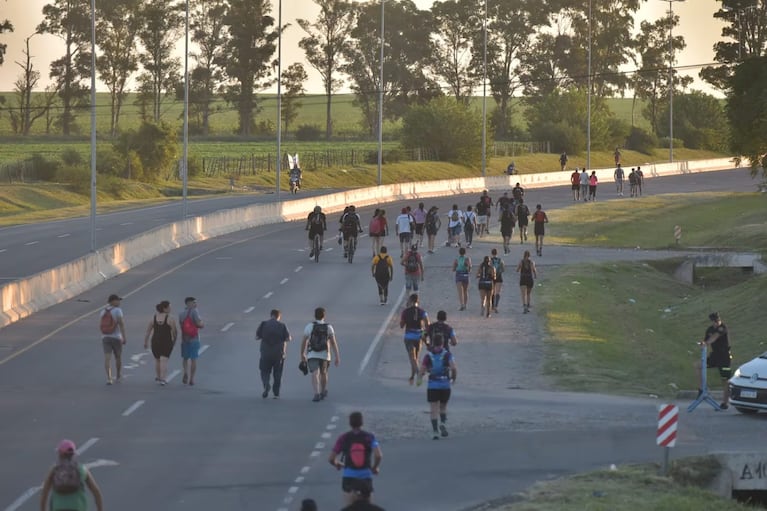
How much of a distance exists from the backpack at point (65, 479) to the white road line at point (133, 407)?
376 inches

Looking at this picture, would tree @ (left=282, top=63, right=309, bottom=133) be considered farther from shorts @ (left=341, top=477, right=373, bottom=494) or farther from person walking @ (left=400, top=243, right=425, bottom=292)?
shorts @ (left=341, top=477, right=373, bottom=494)

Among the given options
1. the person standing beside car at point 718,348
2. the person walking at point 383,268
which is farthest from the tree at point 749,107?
the person standing beside car at point 718,348

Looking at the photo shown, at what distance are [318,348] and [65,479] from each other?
10.8m

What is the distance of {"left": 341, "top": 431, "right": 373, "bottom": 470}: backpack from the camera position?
1530 centimetres

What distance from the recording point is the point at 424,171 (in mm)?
109375

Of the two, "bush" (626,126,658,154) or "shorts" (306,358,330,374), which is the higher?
"bush" (626,126,658,154)

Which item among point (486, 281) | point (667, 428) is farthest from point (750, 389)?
point (486, 281)

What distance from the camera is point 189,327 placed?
1049 inches

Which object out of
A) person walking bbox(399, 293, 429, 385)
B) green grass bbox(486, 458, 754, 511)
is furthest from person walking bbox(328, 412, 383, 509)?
person walking bbox(399, 293, 429, 385)

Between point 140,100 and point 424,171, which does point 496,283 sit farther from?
point 140,100

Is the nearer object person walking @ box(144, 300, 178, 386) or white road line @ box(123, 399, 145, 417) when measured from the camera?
white road line @ box(123, 399, 145, 417)

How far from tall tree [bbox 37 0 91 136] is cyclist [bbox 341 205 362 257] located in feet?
317

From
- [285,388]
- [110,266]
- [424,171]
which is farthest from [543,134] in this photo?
[285,388]

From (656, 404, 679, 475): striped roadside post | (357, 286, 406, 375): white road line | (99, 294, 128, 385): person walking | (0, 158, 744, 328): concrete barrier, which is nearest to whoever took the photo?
(656, 404, 679, 475): striped roadside post
